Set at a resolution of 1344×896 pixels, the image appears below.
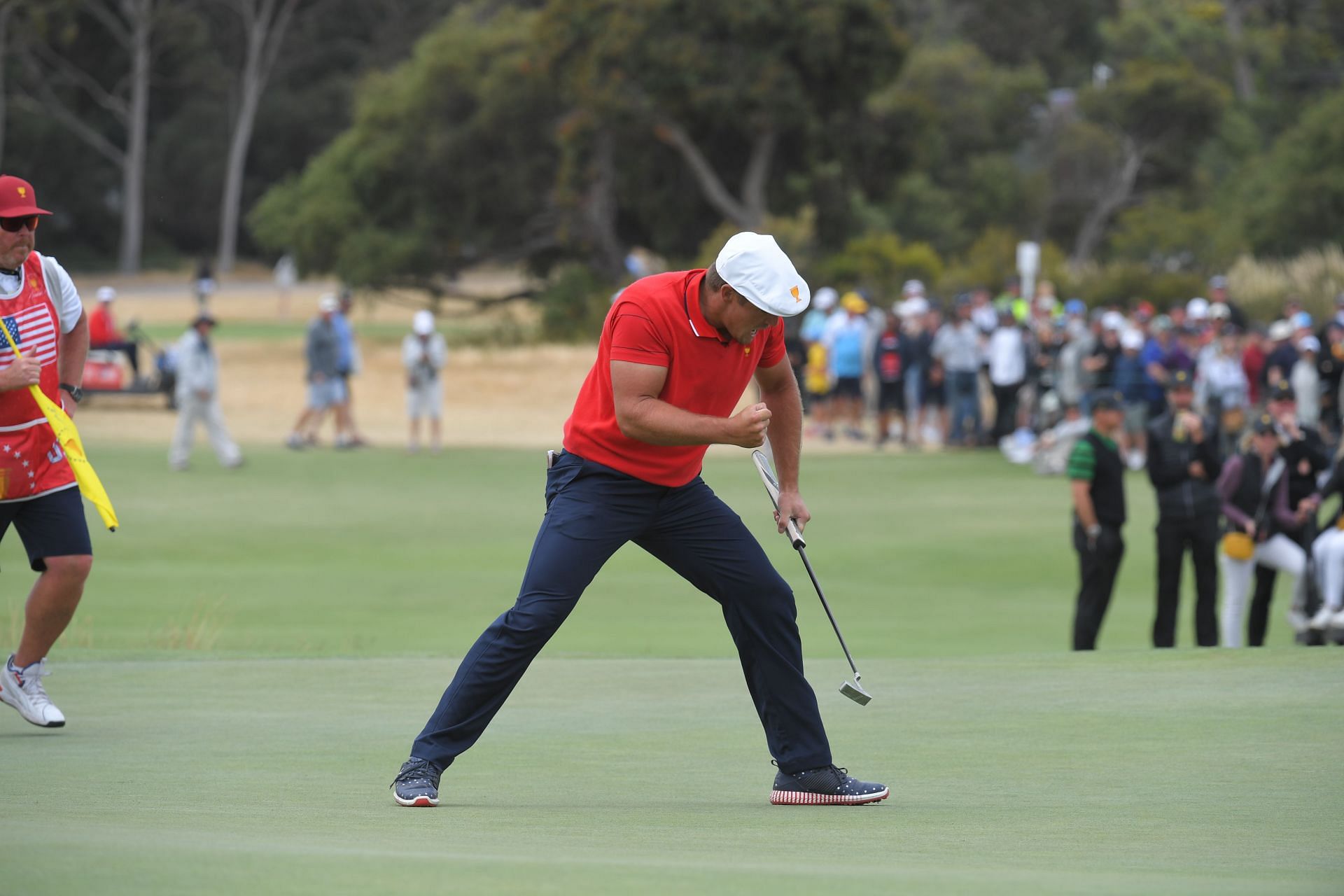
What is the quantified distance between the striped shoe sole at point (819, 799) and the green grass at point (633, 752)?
0.05m

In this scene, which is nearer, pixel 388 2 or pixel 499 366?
pixel 499 366

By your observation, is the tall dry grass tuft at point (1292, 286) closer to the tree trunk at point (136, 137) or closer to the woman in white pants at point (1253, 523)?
the woman in white pants at point (1253, 523)

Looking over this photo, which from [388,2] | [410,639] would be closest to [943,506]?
[410,639]

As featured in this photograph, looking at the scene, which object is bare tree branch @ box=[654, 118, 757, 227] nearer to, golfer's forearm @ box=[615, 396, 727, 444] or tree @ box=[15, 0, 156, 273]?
tree @ box=[15, 0, 156, 273]

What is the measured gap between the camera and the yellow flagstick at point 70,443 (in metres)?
6.91

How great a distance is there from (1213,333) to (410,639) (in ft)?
50.4

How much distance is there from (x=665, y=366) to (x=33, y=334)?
288cm

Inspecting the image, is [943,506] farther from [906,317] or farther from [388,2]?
[388,2]

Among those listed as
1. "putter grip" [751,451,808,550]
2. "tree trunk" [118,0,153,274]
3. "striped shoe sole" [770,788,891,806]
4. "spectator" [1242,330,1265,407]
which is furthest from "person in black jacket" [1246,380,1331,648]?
"tree trunk" [118,0,153,274]

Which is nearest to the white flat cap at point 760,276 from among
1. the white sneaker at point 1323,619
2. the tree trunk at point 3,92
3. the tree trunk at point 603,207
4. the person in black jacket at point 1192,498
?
the white sneaker at point 1323,619

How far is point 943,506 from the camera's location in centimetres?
2114

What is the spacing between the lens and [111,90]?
69125 millimetres

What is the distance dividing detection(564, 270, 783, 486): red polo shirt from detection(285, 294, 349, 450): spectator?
1933 centimetres

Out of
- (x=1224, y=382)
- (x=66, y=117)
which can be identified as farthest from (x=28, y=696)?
(x=66, y=117)
